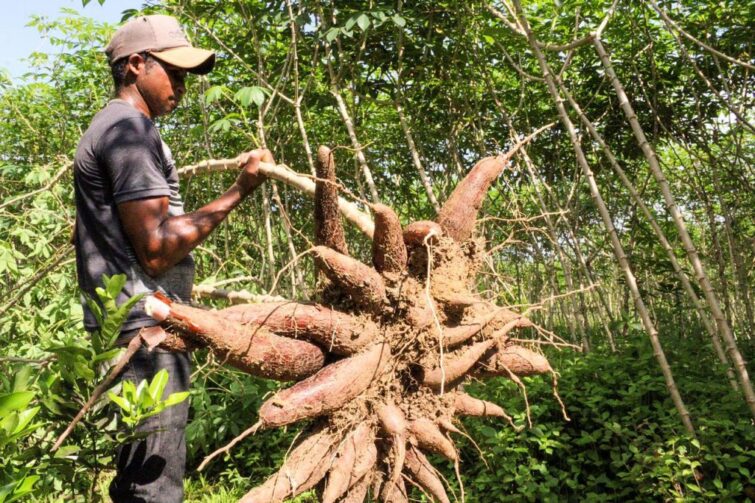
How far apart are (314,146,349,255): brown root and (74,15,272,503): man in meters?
0.18

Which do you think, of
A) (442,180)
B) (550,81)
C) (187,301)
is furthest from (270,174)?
(442,180)

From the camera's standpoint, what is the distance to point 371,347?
162 centimetres

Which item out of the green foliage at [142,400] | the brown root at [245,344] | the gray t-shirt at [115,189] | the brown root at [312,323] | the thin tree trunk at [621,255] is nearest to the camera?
the green foliage at [142,400]

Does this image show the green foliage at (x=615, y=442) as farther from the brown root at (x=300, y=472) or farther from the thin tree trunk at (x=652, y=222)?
the brown root at (x=300, y=472)

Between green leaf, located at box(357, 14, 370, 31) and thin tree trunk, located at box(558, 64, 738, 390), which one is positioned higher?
green leaf, located at box(357, 14, 370, 31)

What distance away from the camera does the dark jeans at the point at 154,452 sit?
145 cm

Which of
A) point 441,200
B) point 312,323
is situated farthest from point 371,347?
point 441,200

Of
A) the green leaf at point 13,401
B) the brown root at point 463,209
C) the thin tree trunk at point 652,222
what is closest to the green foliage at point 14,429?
the green leaf at point 13,401

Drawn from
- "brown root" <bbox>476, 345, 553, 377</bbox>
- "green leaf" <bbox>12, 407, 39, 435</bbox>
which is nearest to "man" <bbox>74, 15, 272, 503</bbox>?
"green leaf" <bbox>12, 407, 39, 435</bbox>

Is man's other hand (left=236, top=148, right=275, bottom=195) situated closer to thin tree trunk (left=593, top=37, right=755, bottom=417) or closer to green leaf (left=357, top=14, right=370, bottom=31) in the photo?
green leaf (left=357, top=14, right=370, bottom=31)

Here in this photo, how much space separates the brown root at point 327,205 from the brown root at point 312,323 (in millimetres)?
201

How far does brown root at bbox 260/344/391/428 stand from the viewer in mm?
1446

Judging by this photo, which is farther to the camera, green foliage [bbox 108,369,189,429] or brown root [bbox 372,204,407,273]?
brown root [bbox 372,204,407,273]

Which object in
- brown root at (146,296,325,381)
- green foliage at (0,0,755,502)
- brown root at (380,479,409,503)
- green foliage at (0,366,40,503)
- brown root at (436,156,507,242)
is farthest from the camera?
green foliage at (0,0,755,502)
